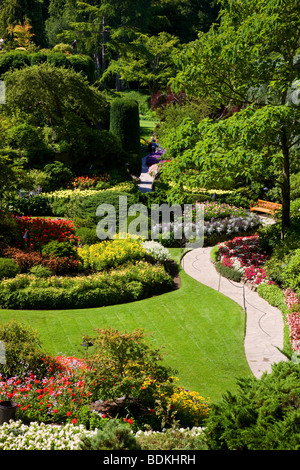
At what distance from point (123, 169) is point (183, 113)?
529 cm

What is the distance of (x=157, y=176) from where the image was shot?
2441 centimetres

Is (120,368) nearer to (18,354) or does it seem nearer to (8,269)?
(18,354)

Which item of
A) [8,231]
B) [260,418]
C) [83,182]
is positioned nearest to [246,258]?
[8,231]

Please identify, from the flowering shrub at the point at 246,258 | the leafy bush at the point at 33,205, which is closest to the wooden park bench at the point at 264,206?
the flowering shrub at the point at 246,258

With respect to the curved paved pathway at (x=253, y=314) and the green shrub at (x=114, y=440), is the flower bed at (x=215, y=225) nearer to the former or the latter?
the curved paved pathway at (x=253, y=314)

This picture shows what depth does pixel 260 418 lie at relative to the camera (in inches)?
193

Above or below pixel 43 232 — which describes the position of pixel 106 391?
below

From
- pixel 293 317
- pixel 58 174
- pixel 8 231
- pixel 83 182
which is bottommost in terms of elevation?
pixel 293 317

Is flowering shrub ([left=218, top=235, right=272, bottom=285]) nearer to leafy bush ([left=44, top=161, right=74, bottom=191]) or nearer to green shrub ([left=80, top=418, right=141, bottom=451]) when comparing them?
green shrub ([left=80, top=418, right=141, bottom=451])

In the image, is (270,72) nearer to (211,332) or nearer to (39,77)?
(211,332)

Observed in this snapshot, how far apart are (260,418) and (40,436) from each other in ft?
9.16

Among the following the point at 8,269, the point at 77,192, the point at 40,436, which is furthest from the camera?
the point at 77,192
